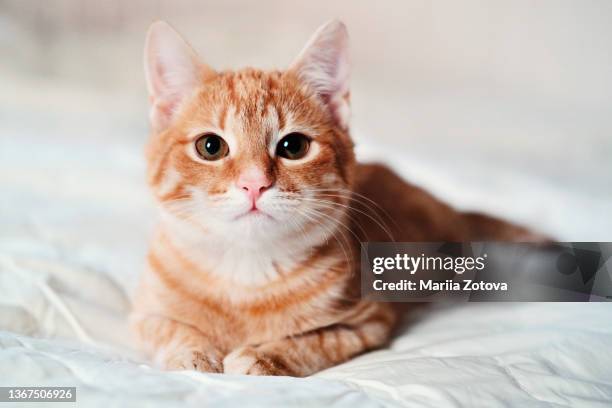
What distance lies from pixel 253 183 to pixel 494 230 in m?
0.99

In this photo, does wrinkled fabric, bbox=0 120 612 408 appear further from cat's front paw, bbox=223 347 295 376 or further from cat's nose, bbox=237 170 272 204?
cat's nose, bbox=237 170 272 204

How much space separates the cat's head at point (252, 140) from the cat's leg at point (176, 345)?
21 centimetres

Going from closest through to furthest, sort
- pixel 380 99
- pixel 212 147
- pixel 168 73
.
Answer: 1. pixel 212 147
2. pixel 168 73
3. pixel 380 99

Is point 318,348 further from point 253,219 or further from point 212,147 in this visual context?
point 212,147

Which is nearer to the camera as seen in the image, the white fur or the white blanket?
the white blanket

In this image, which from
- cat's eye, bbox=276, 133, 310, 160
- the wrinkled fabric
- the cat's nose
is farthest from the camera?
cat's eye, bbox=276, 133, 310, 160

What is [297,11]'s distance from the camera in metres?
2.11

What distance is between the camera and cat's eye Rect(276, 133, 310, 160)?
119cm

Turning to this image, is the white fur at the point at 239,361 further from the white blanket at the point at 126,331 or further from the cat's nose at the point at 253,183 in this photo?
the cat's nose at the point at 253,183

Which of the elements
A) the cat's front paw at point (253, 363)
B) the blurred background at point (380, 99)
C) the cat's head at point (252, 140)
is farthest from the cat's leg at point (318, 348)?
the blurred background at point (380, 99)

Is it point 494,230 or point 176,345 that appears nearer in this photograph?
point 176,345

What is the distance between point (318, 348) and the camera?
1.21m

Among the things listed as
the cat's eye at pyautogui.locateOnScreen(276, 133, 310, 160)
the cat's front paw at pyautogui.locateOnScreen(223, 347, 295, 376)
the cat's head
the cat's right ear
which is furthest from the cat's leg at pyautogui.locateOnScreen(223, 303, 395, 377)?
the cat's right ear

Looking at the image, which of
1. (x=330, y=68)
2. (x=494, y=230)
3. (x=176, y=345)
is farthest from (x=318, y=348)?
(x=494, y=230)
